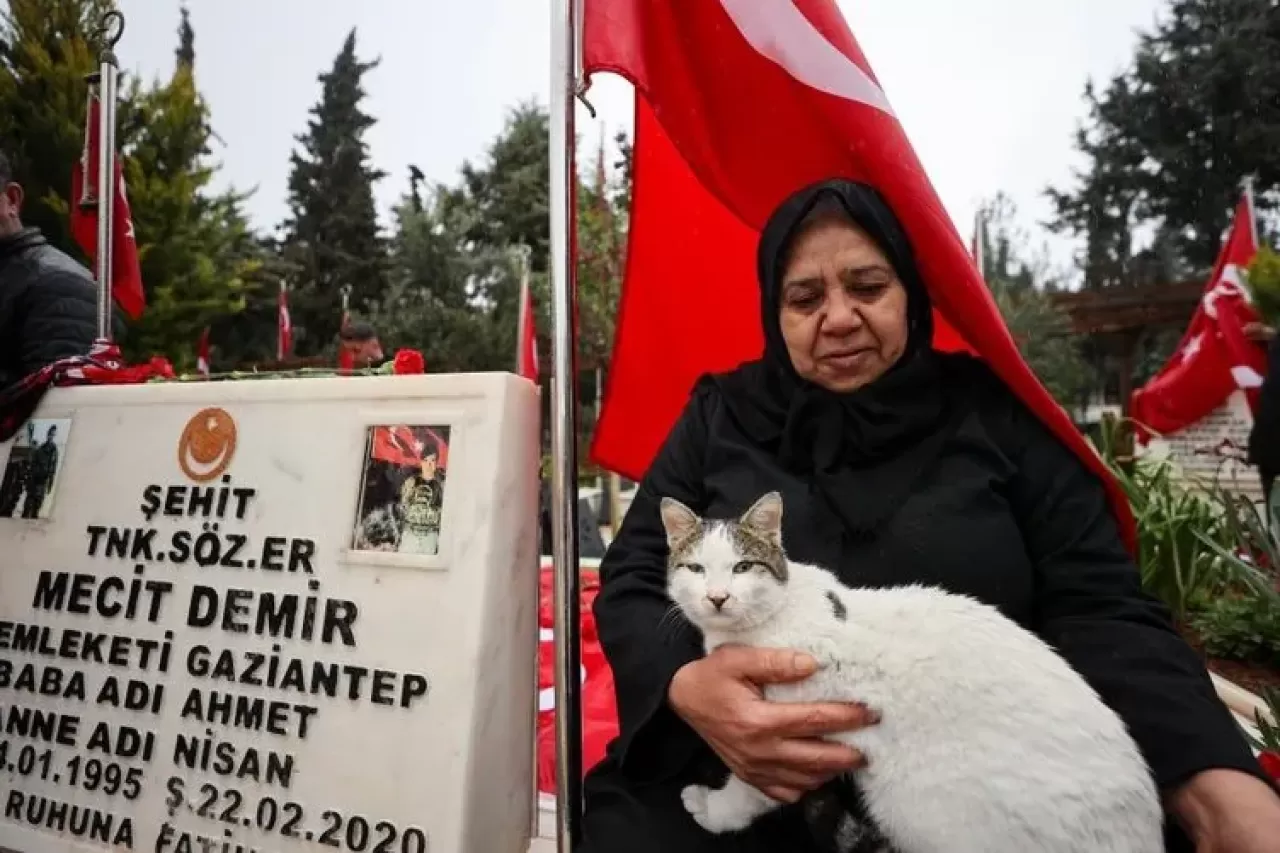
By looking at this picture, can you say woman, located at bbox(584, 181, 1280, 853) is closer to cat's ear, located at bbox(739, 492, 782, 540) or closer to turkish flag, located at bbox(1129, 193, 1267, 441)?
cat's ear, located at bbox(739, 492, 782, 540)

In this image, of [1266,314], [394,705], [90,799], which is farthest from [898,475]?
[1266,314]

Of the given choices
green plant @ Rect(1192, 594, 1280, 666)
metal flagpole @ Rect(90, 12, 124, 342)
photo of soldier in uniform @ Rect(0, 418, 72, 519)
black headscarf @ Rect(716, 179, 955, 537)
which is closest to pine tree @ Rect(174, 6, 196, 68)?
metal flagpole @ Rect(90, 12, 124, 342)

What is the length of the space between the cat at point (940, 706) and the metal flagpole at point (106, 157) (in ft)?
6.10

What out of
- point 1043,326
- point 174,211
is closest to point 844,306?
point 174,211

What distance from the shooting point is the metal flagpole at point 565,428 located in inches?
43.5

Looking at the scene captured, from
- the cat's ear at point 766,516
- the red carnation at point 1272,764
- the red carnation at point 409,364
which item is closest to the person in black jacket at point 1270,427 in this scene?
the red carnation at point 1272,764

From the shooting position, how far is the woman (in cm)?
82

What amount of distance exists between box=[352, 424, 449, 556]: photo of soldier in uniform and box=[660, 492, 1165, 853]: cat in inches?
18.8

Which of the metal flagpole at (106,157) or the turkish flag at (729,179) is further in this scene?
the metal flagpole at (106,157)

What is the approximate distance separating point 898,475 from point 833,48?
0.64m

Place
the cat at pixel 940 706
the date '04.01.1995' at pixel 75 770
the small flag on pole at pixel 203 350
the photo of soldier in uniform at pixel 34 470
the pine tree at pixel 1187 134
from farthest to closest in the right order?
the small flag on pole at pixel 203 350
the pine tree at pixel 1187 134
the photo of soldier in uniform at pixel 34 470
the date '04.01.1995' at pixel 75 770
the cat at pixel 940 706

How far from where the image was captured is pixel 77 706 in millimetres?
1355

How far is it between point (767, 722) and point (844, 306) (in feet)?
1.77

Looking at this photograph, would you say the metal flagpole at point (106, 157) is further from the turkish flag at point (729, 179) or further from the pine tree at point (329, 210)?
the pine tree at point (329, 210)
